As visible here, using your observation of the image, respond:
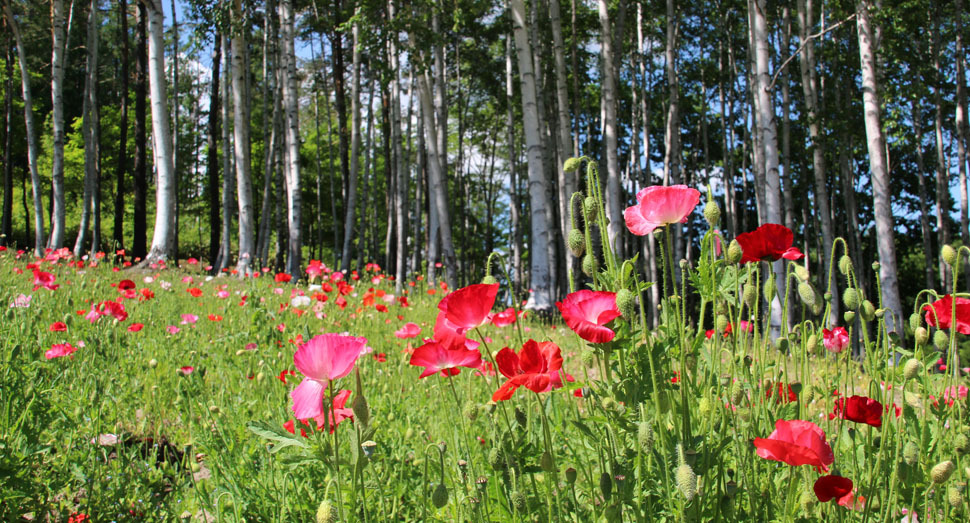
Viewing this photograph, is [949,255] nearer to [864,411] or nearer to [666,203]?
[864,411]

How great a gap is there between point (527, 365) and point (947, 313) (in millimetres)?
958

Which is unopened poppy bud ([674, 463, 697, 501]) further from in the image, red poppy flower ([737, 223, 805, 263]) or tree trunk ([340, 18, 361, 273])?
tree trunk ([340, 18, 361, 273])

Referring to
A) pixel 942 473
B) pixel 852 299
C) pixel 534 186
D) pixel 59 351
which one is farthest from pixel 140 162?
pixel 942 473

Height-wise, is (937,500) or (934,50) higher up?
(934,50)

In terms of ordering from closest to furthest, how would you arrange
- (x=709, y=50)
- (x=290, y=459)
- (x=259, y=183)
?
1. (x=290, y=459)
2. (x=709, y=50)
3. (x=259, y=183)

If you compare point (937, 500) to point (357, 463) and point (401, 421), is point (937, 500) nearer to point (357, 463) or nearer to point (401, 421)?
point (357, 463)

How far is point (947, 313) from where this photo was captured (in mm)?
1209

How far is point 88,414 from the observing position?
6.95ft

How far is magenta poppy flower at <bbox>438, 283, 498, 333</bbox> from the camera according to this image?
988mm

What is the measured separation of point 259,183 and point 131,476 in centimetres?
2277

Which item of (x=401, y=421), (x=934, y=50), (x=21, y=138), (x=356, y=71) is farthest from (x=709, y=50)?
(x=21, y=138)

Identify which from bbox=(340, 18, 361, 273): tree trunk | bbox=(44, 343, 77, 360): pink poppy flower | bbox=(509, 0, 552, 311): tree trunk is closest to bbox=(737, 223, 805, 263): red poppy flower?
bbox=(44, 343, 77, 360): pink poppy flower

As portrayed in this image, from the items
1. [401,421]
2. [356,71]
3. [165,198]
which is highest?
[356,71]

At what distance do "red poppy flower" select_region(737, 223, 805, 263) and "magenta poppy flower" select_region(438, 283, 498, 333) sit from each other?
51 centimetres
